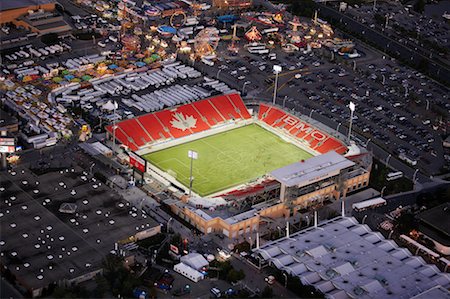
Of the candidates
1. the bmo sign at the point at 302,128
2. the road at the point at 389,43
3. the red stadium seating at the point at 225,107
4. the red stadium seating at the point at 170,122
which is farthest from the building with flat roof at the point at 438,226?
the road at the point at 389,43

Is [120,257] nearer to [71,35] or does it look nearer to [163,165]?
[163,165]

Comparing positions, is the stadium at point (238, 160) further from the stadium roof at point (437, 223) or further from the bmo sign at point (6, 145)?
the bmo sign at point (6, 145)

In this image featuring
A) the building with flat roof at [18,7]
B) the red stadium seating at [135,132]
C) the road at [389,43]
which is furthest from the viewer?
the road at [389,43]

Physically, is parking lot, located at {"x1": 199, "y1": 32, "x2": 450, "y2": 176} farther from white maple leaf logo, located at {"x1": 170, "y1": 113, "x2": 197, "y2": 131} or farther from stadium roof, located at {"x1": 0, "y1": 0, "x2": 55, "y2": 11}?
stadium roof, located at {"x1": 0, "y1": 0, "x2": 55, "y2": 11}

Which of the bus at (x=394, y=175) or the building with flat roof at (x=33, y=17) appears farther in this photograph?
the building with flat roof at (x=33, y=17)

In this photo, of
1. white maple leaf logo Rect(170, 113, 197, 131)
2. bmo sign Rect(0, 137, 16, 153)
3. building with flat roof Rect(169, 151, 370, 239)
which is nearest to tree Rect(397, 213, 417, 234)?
building with flat roof Rect(169, 151, 370, 239)

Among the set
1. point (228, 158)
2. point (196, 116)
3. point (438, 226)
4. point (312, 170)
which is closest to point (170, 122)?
point (196, 116)
